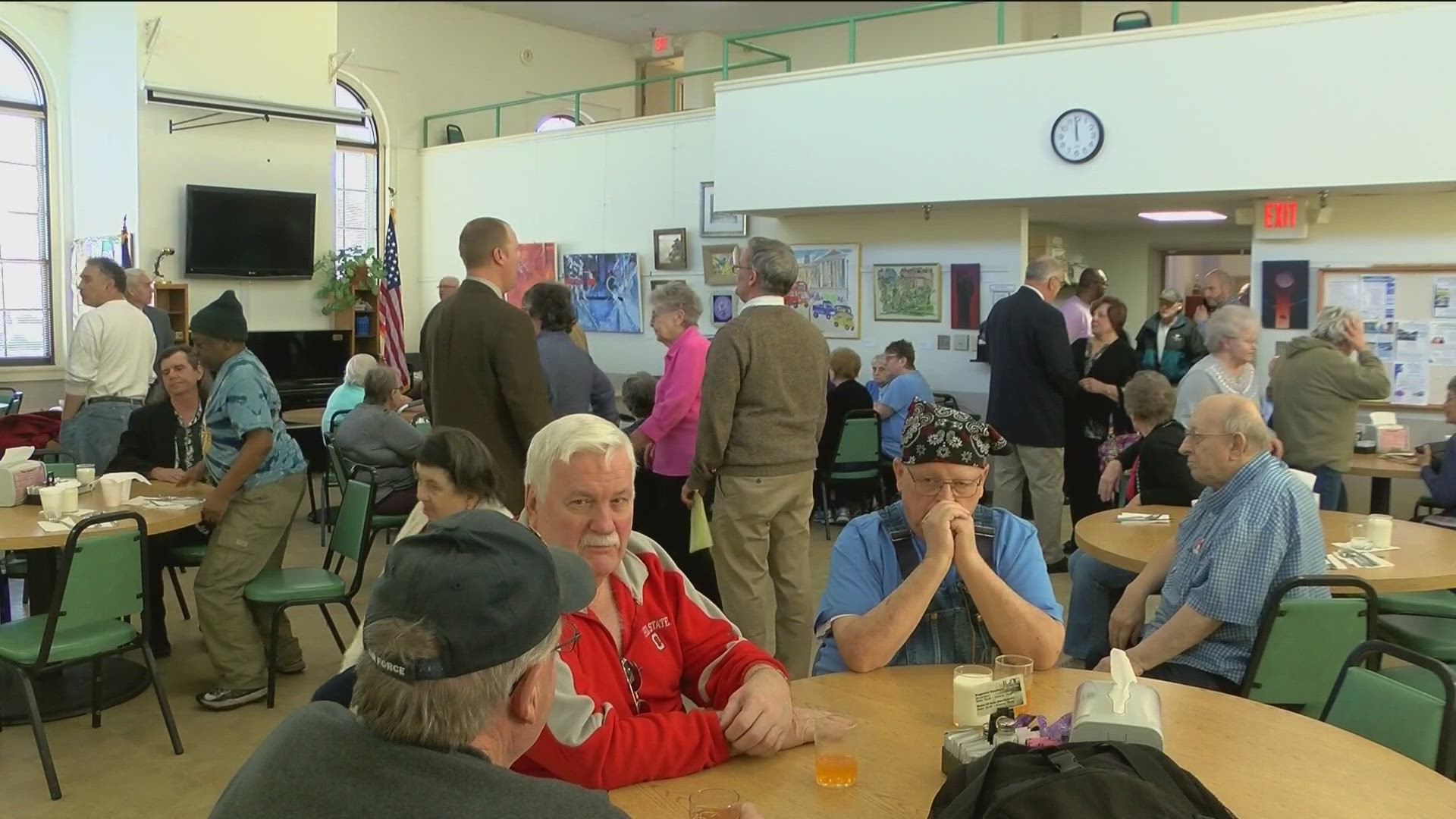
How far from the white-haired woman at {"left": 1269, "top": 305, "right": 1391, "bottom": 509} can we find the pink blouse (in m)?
2.98

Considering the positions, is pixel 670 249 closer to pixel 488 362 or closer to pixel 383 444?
pixel 383 444

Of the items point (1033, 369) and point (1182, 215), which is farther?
point (1182, 215)

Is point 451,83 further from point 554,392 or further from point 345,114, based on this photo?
point 554,392

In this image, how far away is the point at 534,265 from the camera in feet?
38.8

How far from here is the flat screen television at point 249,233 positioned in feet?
33.8

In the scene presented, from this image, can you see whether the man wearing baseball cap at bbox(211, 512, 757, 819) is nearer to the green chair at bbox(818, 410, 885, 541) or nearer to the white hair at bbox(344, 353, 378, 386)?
the green chair at bbox(818, 410, 885, 541)

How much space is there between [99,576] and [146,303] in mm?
5257

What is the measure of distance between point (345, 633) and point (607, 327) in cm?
607

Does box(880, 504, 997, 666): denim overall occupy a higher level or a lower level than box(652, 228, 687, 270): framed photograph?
lower

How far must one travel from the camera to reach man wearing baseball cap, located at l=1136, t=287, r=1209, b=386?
8430 millimetres

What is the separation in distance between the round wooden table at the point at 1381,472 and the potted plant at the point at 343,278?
9130 mm

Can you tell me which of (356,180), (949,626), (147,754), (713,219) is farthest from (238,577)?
(356,180)

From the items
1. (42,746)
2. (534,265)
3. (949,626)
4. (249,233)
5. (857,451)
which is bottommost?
(42,746)

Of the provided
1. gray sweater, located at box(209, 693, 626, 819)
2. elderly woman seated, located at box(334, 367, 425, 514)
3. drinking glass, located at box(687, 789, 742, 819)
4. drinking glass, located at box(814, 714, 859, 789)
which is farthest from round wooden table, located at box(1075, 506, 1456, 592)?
elderly woman seated, located at box(334, 367, 425, 514)
